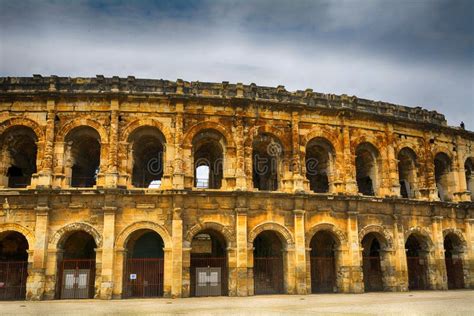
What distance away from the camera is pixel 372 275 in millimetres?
21250

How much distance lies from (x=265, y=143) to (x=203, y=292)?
6615 millimetres

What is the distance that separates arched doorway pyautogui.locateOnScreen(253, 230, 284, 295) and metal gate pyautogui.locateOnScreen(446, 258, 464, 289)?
28.1 ft

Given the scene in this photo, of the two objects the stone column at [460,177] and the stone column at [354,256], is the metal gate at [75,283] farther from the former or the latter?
the stone column at [460,177]

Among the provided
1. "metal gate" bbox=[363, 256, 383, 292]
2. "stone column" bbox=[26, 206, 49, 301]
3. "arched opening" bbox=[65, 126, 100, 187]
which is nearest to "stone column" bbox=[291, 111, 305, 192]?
"metal gate" bbox=[363, 256, 383, 292]

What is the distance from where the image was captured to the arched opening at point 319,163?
19875 mm

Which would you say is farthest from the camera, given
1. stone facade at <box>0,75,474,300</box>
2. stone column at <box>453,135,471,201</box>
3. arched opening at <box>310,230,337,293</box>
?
stone column at <box>453,135,471,201</box>

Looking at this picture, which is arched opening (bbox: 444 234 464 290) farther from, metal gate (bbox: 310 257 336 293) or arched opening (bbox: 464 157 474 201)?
metal gate (bbox: 310 257 336 293)

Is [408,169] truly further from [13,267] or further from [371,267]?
[13,267]

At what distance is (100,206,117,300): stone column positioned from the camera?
16422mm

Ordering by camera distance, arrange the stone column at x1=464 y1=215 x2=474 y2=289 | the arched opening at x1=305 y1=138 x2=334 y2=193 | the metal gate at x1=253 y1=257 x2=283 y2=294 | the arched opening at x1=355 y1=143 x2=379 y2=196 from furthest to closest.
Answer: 1. the stone column at x1=464 y1=215 x2=474 y2=289
2. the arched opening at x1=355 y1=143 x2=379 y2=196
3. the arched opening at x1=305 y1=138 x2=334 y2=193
4. the metal gate at x1=253 y1=257 x2=283 y2=294

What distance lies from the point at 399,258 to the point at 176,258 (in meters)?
9.54

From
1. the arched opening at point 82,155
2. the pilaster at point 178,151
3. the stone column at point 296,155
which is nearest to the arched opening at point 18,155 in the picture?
the arched opening at point 82,155

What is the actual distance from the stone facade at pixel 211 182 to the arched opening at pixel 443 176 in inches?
58.3

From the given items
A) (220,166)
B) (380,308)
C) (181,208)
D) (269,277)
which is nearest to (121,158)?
(181,208)
